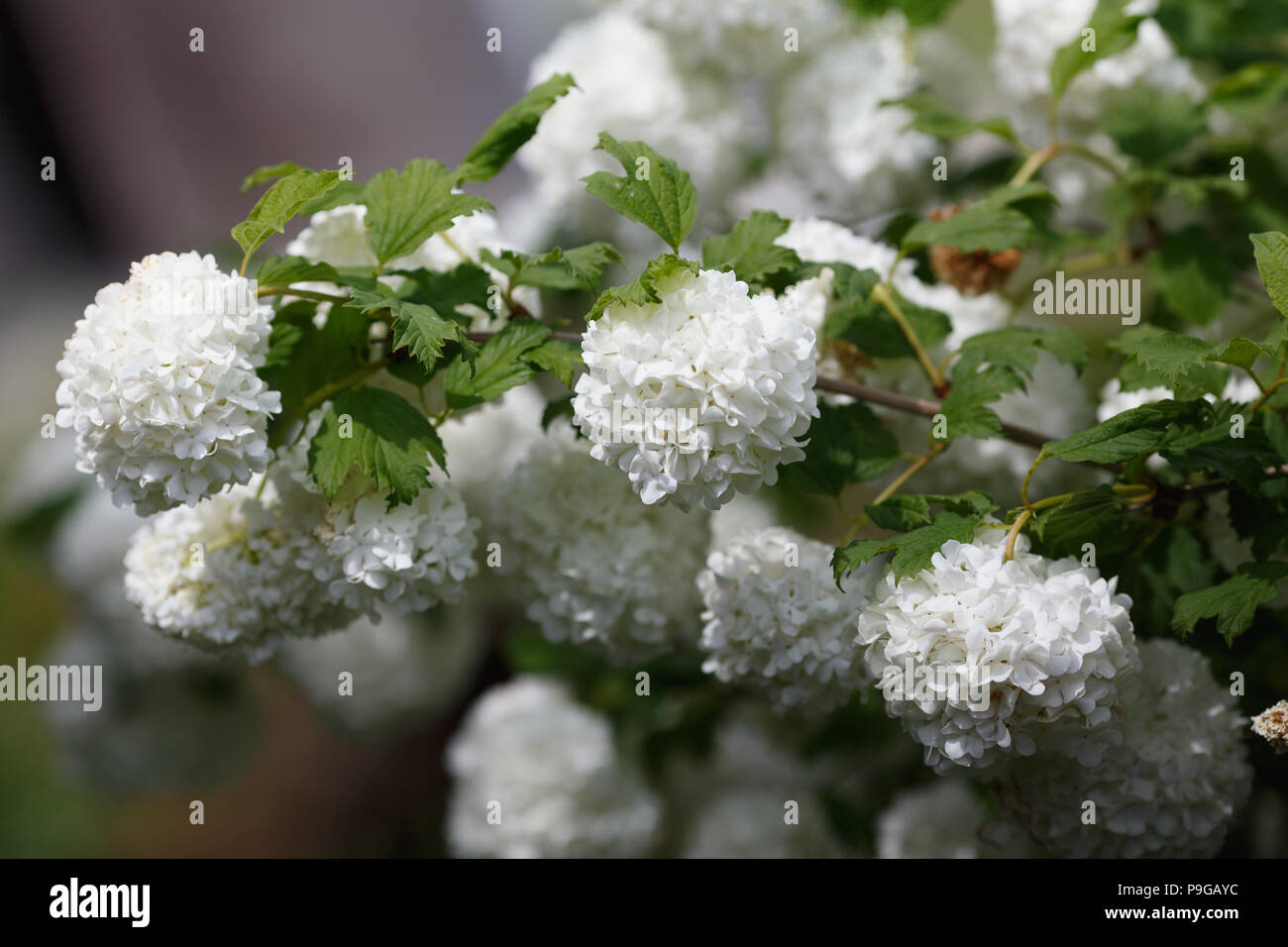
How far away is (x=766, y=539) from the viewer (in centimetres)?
77

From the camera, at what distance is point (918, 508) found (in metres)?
0.68

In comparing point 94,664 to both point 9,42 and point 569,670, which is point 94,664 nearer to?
point 569,670

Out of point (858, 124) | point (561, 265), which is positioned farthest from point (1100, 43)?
point (561, 265)

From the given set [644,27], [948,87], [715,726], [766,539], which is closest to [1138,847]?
[766,539]

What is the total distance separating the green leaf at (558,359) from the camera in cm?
65

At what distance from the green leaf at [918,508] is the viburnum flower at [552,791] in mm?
→ 700

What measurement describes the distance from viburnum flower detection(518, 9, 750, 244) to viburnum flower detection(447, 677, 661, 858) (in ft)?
2.09

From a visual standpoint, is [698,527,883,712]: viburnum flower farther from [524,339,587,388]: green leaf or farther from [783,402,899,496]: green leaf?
[524,339,587,388]: green leaf

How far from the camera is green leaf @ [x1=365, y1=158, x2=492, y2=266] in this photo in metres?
0.69

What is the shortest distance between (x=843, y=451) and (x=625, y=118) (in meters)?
0.59

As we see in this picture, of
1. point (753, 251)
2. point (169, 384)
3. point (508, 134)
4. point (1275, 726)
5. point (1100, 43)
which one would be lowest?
point (1275, 726)

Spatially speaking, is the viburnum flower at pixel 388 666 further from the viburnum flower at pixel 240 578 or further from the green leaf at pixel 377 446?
the green leaf at pixel 377 446

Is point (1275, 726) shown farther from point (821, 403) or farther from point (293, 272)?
point (293, 272)

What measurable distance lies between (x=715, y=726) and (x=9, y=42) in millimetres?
2388
